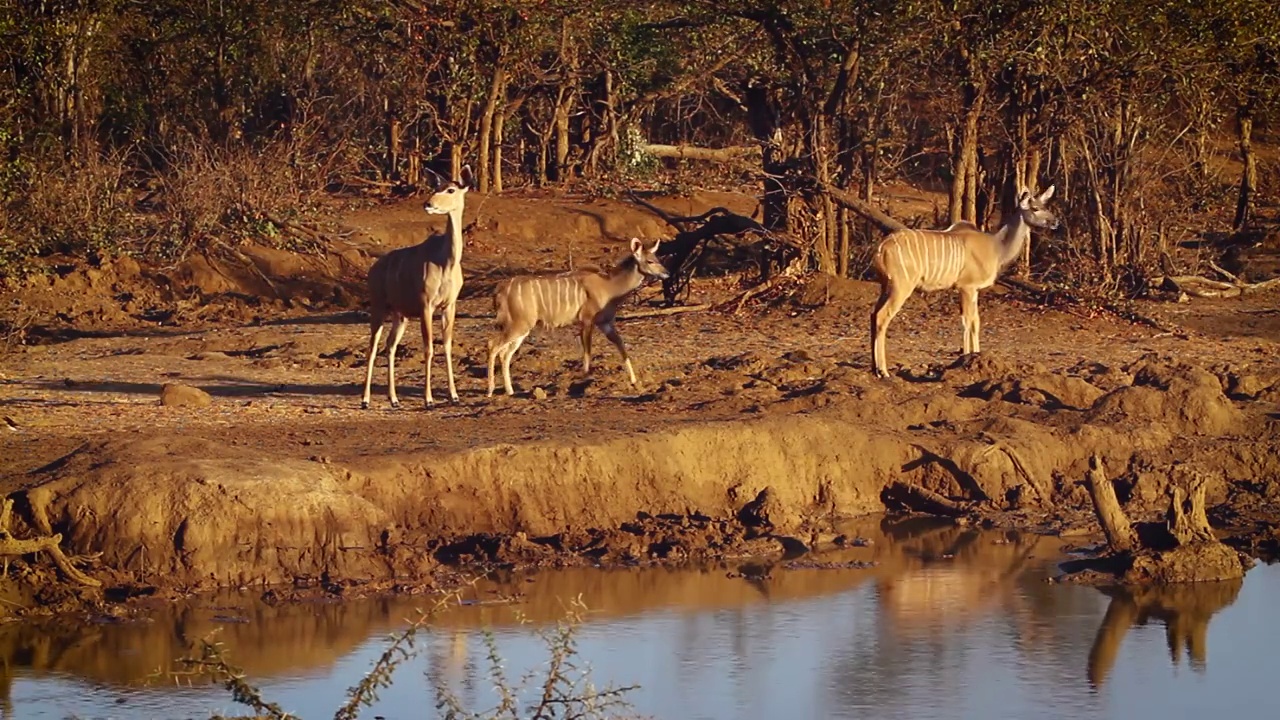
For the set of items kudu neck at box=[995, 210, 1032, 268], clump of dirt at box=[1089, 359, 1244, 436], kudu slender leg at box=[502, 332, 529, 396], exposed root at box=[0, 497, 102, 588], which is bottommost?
exposed root at box=[0, 497, 102, 588]

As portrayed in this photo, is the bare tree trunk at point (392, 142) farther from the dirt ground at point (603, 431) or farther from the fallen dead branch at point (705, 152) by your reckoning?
the dirt ground at point (603, 431)

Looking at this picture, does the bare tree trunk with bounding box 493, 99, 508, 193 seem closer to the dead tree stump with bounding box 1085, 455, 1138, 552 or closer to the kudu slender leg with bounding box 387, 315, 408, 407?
the kudu slender leg with bounding box 387, 315, 408, 407

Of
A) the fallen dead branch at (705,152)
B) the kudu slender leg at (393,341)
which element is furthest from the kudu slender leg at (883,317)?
the fallen dead branch at (705,152)

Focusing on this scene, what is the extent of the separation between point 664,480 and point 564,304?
2386 mm

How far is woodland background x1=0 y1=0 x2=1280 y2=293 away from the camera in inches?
630

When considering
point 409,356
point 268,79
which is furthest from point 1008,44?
point 268,79

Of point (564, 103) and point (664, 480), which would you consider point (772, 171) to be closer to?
point (664, 480)

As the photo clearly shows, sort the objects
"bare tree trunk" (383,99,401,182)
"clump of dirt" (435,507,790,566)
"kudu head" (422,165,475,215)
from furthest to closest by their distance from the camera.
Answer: "bare tree trunk" (383,99,401,182) → "kudu head" (422,165,475,215) → "clump of dirt" (435,507,790,566)

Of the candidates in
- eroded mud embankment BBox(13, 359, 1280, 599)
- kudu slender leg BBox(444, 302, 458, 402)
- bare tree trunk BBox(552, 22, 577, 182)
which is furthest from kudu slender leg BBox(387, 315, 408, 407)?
bare tree trunk BBox(552, 22, 577, 182)

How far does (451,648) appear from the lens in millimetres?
8680

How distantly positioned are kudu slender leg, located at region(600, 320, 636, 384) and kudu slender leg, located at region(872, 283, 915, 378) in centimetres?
173

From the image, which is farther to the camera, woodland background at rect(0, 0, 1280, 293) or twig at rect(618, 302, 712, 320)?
woodland background at rect(0, 0, 1280, 293)

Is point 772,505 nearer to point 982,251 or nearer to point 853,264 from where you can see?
point 982,251

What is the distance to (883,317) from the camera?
527 inches
